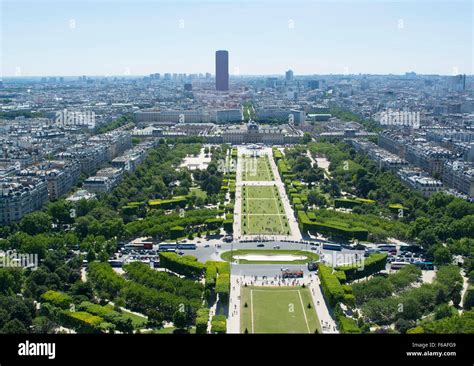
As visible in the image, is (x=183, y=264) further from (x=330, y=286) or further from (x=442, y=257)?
(x=442, y=257)

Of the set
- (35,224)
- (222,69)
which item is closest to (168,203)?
(35,224)

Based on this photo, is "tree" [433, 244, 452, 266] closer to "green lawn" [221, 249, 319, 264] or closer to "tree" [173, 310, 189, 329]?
"green lawn" [221, 249, 319, 264]

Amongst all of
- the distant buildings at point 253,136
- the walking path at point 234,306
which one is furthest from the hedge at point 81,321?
the distant buildings at point 253,136

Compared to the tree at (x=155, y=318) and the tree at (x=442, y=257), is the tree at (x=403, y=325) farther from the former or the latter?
the tree at (x=155, y=318)
